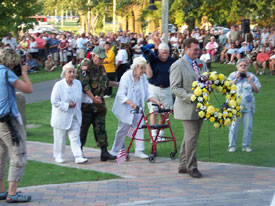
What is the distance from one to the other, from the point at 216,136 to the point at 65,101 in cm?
431

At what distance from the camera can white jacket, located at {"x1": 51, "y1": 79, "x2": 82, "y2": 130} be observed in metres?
9.77

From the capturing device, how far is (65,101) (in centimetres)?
980

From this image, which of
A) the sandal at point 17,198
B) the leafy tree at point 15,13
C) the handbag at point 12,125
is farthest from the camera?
the leafy tree at point 15,13

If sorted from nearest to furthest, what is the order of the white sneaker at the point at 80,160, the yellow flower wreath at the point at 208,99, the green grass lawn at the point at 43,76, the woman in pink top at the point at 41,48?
the yellow flower wreath at the point at 208,99
the white sneaker at the point at 80,160
the green grass lawn at the point at 43,76
the woman in pink top at the point at 41,48

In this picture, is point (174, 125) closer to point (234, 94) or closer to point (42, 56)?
point (234, 94)

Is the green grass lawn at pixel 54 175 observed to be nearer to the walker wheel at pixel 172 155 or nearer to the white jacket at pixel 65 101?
the white jacket at pixel 65 101

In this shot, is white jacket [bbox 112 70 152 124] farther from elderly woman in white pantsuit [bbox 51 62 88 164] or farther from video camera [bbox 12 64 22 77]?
video camera [bbox 12 64 22 77]

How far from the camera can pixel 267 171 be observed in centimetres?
915

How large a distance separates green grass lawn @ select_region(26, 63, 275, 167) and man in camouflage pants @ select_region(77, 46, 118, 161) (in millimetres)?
1286

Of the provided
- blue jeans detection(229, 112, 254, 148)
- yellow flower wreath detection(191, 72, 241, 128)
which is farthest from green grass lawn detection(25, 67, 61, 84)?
yellow flower wreath detection(191, 72, 241, 128)

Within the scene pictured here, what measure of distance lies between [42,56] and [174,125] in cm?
1989

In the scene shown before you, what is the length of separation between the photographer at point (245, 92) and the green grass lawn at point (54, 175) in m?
3.14

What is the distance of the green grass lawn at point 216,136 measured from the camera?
10.4m

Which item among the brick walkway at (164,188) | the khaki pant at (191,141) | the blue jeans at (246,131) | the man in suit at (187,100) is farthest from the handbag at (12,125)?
the blue jeans at (246,131)
